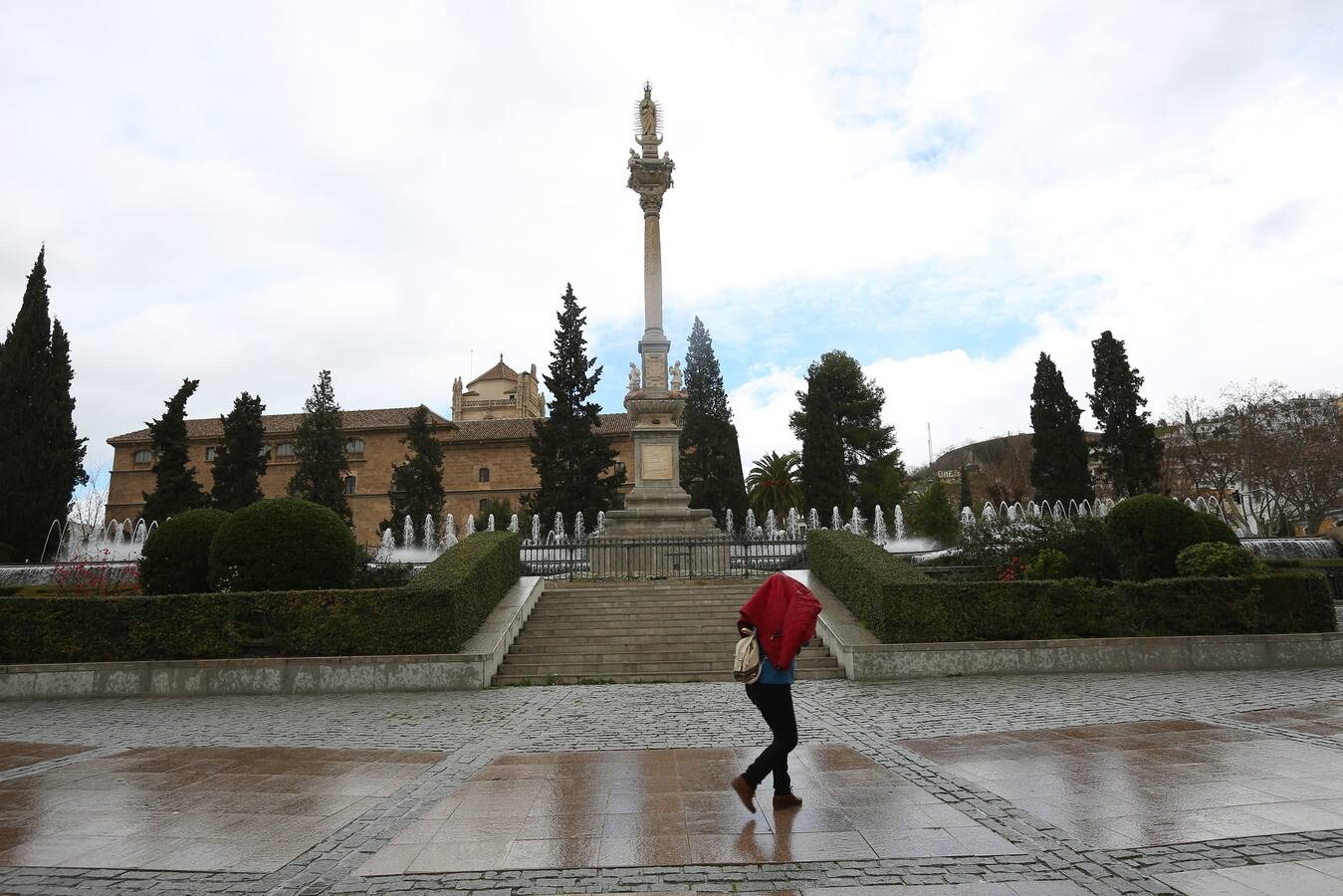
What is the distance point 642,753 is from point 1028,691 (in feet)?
19.3

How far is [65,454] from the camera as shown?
3838 centimetres

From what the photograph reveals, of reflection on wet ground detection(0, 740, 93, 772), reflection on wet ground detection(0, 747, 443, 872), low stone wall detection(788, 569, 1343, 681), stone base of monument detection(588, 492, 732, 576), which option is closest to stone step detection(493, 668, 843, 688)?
low stone wall detection(788, 569, 1343, 681)

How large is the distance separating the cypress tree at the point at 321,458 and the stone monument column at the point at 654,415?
26.2 meters

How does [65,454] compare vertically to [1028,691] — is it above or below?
above

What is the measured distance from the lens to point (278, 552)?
13.8 m

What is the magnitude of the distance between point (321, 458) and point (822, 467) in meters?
28.9

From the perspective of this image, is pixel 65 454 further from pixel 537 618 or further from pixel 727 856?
pixel 727 856

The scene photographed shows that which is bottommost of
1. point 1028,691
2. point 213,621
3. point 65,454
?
point 1028,691

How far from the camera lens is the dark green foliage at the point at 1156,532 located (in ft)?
49.6

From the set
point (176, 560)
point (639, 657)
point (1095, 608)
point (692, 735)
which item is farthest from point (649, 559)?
point (692, 735)

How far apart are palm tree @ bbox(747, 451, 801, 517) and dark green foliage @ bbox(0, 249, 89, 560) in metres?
36.6

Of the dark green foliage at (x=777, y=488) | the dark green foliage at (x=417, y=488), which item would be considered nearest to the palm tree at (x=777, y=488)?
the dark green foliage at (x=777, y=488)

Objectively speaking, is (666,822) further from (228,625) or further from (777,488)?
(777,488)

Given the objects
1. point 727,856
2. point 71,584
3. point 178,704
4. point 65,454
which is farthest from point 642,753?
point 65,454
